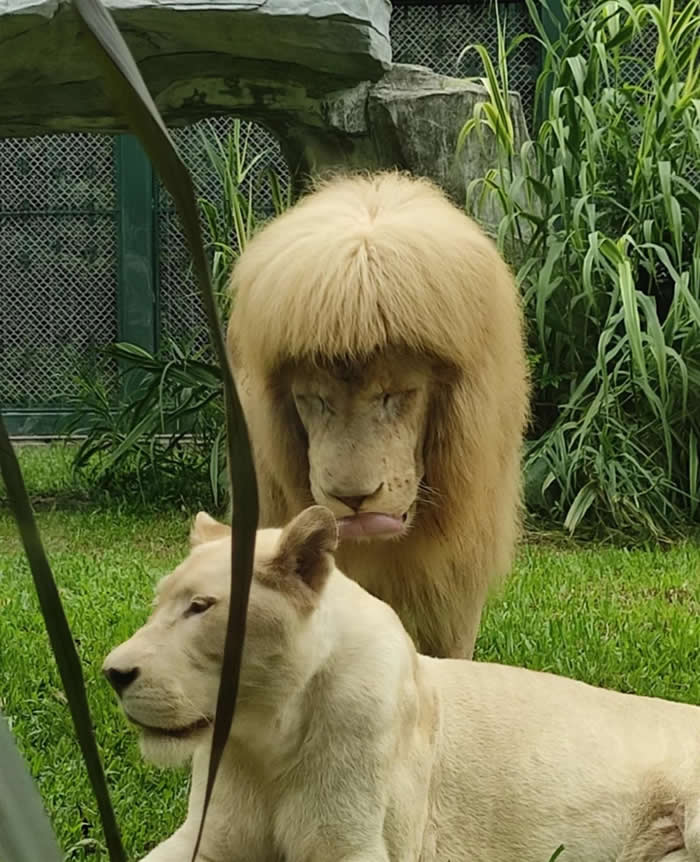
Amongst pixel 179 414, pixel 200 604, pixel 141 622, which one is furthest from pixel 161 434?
pixel 200 604

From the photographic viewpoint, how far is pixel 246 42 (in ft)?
14.5

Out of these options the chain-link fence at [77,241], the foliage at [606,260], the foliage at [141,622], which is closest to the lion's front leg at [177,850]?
the foliage at [141,622]

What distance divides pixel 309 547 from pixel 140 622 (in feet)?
5.99

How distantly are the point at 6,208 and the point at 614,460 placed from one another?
3.55 m

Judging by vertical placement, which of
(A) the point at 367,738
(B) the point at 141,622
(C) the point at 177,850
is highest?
(A) the point at 367,738

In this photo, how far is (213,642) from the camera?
4.83 feet

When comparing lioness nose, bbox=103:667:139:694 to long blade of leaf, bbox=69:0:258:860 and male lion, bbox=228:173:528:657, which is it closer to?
male lion, bbox=228:173:528:657

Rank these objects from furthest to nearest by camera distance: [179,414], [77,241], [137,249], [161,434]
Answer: [77,241] → [137,249] → [161,434] → [179,414]

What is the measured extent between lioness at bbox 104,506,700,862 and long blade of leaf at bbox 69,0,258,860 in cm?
88

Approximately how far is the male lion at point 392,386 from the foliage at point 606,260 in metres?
2.01

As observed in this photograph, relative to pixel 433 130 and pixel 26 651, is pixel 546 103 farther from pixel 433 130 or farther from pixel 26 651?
pixel 26 651

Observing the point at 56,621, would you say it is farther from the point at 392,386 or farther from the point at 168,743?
the point at 392,386

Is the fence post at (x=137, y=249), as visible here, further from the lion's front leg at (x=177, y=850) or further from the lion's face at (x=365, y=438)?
the lion's front leg at (x=177, y=850)

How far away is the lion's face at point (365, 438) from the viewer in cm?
204
